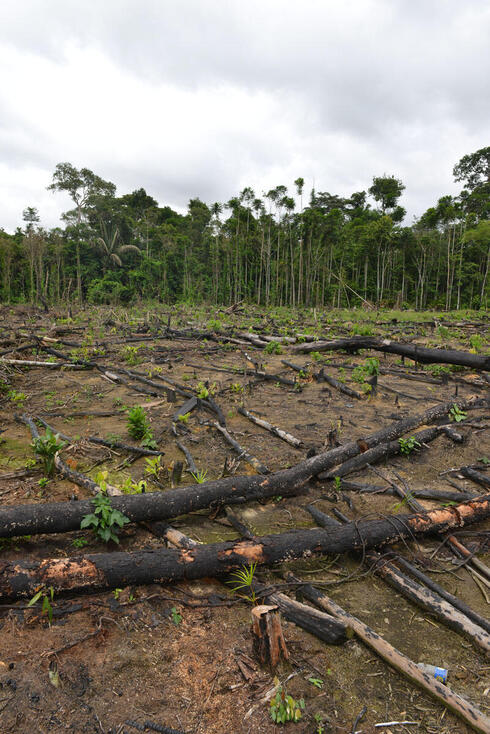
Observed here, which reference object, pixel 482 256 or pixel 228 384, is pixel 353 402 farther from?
pixel 482 256

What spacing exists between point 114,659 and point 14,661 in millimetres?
548

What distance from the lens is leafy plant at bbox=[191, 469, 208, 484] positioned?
4176 millimetres

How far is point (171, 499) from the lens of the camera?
3.47m

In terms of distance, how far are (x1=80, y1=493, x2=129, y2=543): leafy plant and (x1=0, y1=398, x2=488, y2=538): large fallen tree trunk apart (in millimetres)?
70

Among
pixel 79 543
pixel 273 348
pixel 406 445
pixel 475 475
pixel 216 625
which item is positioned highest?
pixel 273 348

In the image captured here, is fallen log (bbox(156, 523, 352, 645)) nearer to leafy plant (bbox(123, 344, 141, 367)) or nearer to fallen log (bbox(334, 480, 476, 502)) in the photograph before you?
fallen log (bbox(334, 480, 476, 502))

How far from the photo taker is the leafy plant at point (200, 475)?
418cm

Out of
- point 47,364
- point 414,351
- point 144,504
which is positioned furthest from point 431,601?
point 47,364

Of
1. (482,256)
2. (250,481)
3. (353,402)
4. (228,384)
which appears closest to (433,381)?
(353,402)

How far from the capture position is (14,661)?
2141 mm

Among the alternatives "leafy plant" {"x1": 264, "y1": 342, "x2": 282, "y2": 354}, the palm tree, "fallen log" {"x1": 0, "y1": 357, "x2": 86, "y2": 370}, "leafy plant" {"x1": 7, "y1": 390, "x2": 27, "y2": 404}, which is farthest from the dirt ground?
the palm tree

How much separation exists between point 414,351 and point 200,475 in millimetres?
7265

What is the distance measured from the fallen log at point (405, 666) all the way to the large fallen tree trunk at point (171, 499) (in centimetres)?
121

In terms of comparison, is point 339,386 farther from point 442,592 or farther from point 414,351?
point 442,592
